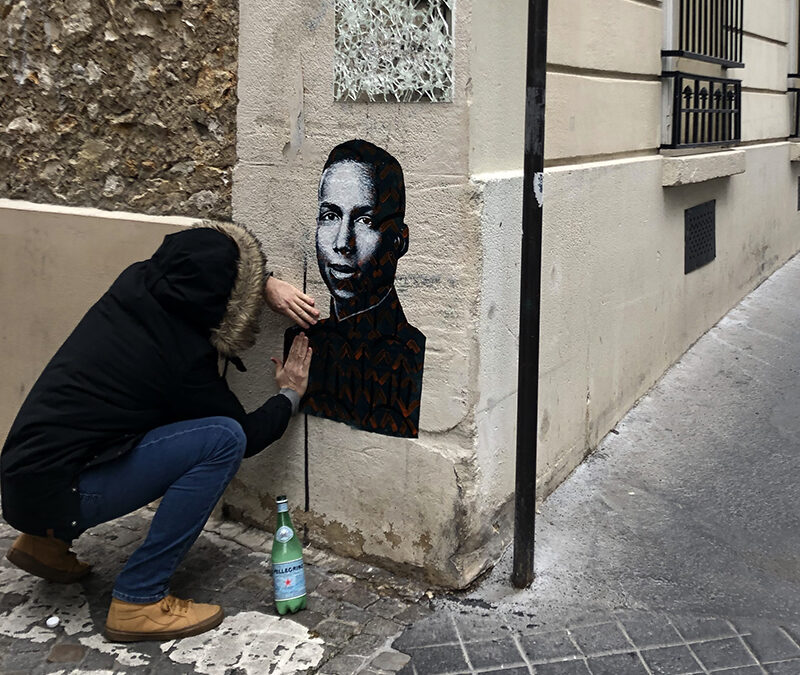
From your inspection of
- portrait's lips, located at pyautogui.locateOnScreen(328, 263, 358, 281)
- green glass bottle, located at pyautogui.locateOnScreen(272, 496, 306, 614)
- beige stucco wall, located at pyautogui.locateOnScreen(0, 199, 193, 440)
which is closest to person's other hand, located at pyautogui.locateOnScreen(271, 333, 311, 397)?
portrait's lips, located at pyautogui.locateOnScreen(328, 263, 358, 281)

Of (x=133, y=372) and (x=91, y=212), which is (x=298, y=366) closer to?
(x=133, y=372)

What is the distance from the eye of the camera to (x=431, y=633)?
3.35 m

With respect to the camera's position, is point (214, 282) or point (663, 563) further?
point (663, 563)

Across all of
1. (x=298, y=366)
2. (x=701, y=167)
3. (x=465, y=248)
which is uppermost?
(x=701, y=167)

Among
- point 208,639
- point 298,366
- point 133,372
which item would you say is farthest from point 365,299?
point 208,639

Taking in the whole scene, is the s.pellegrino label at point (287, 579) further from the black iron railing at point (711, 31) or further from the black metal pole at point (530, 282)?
the black iron railing at point (711, 31)

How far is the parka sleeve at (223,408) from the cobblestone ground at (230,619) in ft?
1.89

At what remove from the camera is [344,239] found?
3680 millimetres

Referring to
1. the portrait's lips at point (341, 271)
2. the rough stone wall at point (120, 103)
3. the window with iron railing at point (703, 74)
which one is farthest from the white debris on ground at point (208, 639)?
the window with iron railing at point (703, 74)

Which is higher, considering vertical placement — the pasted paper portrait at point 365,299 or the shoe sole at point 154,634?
the pasted paper portrait at point 365,299

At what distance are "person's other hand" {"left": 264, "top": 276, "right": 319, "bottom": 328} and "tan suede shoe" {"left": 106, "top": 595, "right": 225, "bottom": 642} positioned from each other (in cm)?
111

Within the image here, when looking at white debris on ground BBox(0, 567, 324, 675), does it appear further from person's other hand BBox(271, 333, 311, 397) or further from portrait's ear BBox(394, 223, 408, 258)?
portrait's ear BBox(394, 223, 408, 258)

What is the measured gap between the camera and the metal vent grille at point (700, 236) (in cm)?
584

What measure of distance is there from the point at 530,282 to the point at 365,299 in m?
0.64
